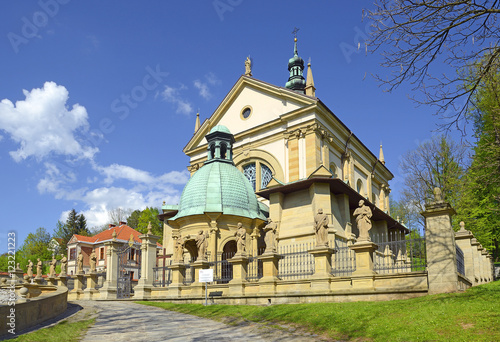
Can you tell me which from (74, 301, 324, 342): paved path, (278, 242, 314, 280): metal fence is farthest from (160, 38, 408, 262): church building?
A: (74, 301, 324, 342): paved path

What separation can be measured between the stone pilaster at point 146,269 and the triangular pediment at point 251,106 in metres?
12.5

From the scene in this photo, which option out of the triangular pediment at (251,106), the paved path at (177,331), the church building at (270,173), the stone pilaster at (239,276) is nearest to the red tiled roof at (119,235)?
the church building at (270,173)

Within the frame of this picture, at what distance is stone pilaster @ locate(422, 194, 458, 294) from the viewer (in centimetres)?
1186

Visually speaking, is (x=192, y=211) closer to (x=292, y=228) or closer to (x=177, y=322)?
(x=292, y=228)

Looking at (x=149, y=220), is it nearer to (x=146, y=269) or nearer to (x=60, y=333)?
(x=146, y=269)

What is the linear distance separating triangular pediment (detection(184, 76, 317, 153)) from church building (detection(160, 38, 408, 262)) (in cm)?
8

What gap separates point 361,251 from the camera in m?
14.2

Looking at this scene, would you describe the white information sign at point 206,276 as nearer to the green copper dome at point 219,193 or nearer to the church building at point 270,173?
the church building at point 270,173

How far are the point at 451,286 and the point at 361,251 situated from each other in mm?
3091

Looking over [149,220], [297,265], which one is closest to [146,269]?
[297,265]

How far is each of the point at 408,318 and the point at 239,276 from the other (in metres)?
9.15

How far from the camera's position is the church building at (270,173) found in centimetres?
2450

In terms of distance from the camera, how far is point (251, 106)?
33188 mm

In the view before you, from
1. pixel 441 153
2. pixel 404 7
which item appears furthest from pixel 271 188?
pixel 404 7
